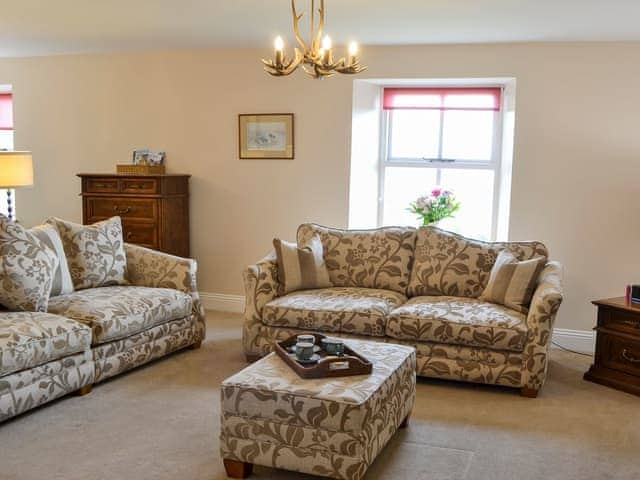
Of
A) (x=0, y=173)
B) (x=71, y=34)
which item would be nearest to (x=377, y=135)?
(x=71, y=34)

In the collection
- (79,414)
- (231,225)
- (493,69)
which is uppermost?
(493,69)

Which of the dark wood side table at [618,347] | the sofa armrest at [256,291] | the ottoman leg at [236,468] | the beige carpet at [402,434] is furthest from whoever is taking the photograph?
the sofa armrest at [256,291]

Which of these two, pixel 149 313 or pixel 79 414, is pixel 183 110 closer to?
pixel 149 313

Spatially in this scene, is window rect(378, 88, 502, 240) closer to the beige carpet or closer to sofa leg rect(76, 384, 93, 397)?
the beige carpet

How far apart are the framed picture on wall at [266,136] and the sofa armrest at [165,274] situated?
130 centimetres

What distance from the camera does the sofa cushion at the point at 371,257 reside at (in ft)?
15.6

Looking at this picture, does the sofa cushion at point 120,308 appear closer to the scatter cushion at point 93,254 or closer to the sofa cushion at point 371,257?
the scatter cushion at point 93,254

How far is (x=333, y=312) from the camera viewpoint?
4199 millimetres

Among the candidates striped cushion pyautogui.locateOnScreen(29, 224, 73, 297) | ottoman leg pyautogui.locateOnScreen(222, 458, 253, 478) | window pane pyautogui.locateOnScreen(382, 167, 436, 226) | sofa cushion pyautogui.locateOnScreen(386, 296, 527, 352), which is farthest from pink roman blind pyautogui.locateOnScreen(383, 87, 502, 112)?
ottoman leg pyautogui.locateOnScreen(222, 458, 253, 478)

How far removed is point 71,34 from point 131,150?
117 cm

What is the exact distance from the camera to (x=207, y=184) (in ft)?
19.2

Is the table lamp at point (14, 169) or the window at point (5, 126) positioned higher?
the window at point (5, 126)

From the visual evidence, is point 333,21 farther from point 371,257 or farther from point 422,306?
point 422,306

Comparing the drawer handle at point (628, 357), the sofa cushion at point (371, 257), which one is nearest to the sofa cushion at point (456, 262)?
the sofa cushion at point (371, 257)
